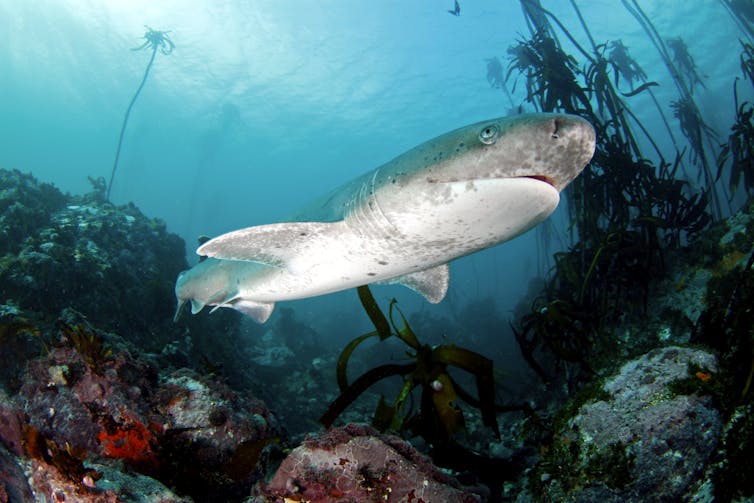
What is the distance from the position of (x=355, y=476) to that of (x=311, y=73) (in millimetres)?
46389

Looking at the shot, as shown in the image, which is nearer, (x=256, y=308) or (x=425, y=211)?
(x=425, y=211)

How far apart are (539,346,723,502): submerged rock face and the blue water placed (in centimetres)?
1265

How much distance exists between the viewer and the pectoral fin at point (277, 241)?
301 centimetres

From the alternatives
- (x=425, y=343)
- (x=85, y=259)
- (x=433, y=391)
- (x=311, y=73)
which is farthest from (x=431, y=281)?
(x=311, y=73)

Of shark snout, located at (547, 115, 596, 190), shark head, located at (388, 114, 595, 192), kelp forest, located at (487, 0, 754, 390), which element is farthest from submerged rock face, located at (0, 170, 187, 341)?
shark snout, located at (547, 115, 596, 190)

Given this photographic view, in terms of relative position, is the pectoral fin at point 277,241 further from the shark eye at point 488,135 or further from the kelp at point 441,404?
the shark eye at point 488,135

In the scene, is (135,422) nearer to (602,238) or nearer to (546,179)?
(546,179)

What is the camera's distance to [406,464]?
209 centimetres

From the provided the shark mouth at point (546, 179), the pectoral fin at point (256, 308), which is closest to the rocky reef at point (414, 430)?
the pectoral fin at point (256, 308)

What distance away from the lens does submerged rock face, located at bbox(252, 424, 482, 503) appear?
6.49ft

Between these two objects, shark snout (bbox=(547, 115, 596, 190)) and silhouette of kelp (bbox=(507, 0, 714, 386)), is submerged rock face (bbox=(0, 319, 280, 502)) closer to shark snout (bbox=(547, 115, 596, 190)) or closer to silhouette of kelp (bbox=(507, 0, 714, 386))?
shark snout (bbox=(547, 115, 596, 190))

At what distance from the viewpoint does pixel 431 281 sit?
439 cm

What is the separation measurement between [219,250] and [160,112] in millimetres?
75548

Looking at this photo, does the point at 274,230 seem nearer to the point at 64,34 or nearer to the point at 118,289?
the point at 118,289
